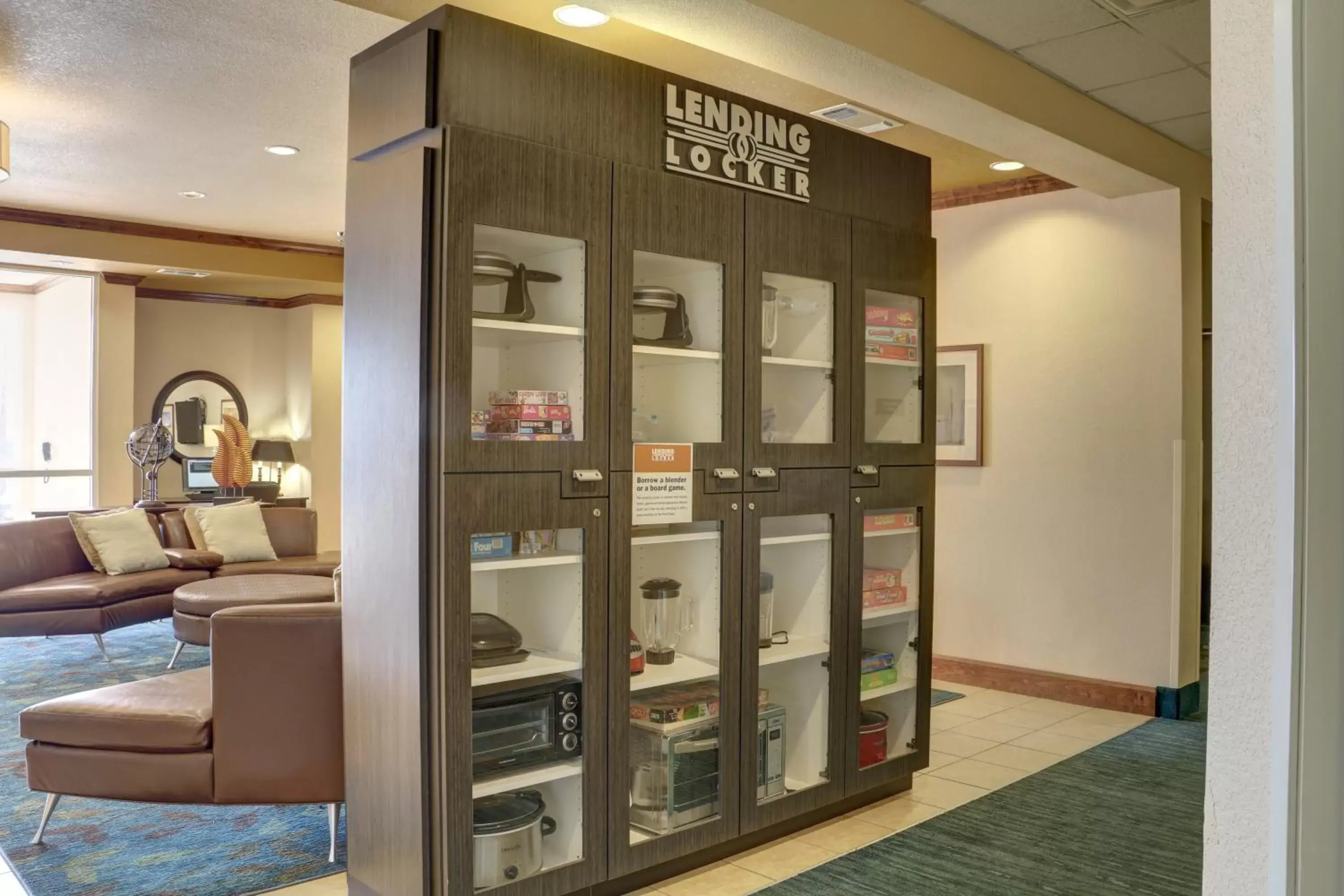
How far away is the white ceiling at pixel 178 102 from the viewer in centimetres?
380

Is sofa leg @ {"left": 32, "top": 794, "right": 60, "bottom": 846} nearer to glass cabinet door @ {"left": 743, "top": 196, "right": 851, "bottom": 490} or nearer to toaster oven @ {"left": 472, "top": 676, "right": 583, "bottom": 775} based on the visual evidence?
toaster oven @ {"left": 472, "top": 676, "right": 583, "bottom": 775}

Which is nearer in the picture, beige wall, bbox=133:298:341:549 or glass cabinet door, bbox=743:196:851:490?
glass cabinet door, bbox=743:196:851:490

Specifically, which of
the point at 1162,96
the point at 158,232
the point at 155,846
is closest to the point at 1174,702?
the point at 1162,96

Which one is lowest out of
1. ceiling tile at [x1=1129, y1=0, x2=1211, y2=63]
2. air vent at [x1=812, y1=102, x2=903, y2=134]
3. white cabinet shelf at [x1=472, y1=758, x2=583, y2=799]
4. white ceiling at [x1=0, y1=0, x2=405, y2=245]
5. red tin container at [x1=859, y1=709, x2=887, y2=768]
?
red tin container at [x1=859, y1=709, x2=887, y2=768]

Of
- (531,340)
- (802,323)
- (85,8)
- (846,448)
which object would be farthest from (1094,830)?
(85,8)

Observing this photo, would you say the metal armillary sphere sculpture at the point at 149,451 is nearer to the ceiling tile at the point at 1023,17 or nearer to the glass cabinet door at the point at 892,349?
the glass cabinet door at the point at 892,349

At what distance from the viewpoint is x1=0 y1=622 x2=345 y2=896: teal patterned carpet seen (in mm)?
3199

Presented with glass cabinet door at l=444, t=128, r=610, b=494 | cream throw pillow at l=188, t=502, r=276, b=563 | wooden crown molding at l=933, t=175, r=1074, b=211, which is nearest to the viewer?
glass cabinet door at l=444, t=128, r=610, b=494

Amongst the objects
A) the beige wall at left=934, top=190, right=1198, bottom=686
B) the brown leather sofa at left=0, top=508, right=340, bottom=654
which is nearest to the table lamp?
the brown leather sofa at left=0, top=508, right=340, bottom=654

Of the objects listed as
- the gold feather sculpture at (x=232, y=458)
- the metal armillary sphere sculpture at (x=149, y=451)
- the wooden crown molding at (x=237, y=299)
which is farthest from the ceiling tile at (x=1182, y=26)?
the gold feather sculpture at (x=232, y=458)

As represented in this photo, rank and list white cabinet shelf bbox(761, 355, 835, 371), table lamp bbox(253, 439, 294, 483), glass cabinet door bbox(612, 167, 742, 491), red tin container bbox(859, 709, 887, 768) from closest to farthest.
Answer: glass cabinet door bbox(612, 167, 742, 491) < white cabinet shelf bbox(761, 355, 835, 371) < red tin container bbox(859, 709, 887, 768) < table lamp bbox(253, 439, 294, 483)

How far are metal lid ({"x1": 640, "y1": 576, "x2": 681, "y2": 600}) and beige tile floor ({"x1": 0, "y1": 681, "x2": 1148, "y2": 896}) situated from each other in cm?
87

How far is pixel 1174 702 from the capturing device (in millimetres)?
5219

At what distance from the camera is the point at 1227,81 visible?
118 centimetres
